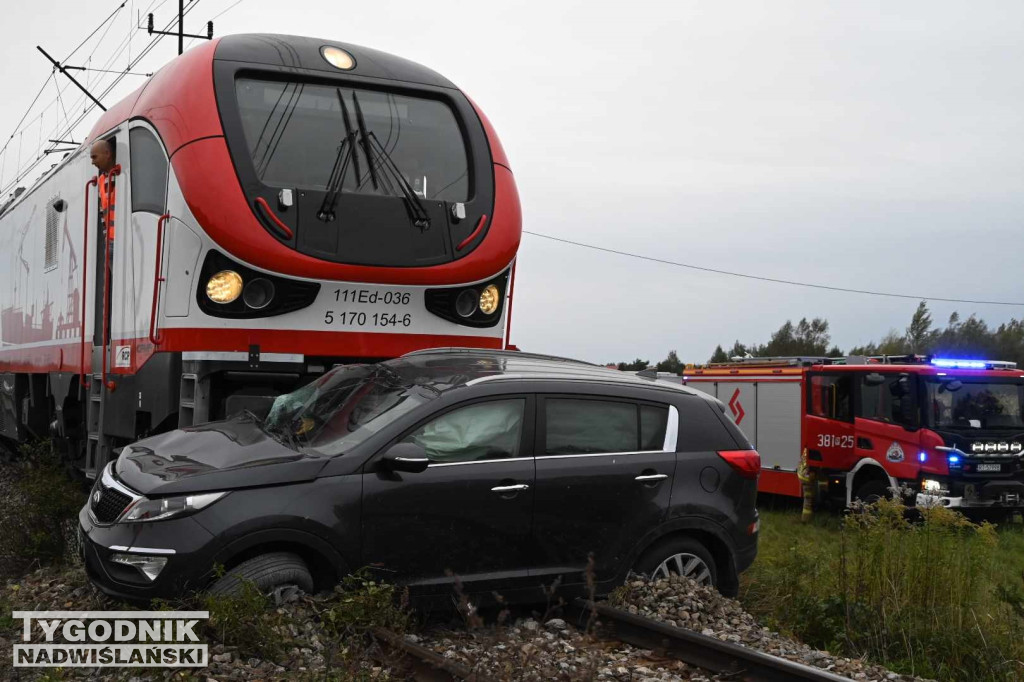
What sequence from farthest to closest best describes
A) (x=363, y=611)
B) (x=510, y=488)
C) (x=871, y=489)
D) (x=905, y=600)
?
(x=871, y=489), (x=905, y=600), (x=510, y=488), (x=363, y=611)

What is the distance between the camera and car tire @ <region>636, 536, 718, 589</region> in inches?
286

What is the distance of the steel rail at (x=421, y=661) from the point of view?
554cm

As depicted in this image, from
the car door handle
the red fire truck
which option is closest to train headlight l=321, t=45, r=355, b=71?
the car door handle

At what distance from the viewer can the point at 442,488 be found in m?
6.54

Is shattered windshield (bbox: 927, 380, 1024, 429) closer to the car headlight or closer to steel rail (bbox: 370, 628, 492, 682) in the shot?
steel rail (bbox: 370, 628, 492, 682)

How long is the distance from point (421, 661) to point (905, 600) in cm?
382

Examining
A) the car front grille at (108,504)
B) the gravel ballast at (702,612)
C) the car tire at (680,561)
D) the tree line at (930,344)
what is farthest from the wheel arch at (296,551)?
the tree line at (930,344)

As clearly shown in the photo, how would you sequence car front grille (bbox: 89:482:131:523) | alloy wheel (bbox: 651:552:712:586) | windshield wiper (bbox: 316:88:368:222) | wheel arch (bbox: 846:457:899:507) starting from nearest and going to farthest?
car front grille (bbox: 89:482:131:523)
alloy wheel (bbox: 651:552:712:586)
windshield wiper (bbox: 316:88:368:222)
wheel arch (bbox: 846:457:899:507)

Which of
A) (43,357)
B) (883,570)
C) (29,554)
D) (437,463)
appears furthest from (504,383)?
(43,357)

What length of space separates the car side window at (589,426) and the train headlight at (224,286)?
105 inches

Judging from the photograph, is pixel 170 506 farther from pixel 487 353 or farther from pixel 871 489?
pixel 871 489

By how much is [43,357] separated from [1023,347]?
46140 millimetres

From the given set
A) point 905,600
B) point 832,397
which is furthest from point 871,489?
point 905,600

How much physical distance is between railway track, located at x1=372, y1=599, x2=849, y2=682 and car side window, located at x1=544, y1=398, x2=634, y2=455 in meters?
0.97
